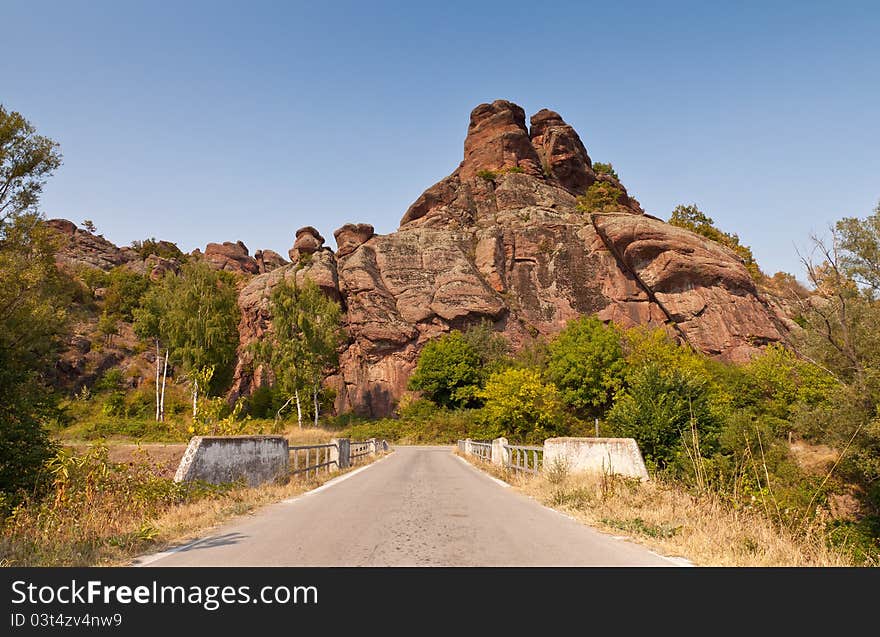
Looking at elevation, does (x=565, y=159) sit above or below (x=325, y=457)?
above

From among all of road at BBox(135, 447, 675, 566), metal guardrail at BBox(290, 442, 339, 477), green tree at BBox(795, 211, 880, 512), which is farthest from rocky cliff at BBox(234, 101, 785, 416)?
road at BBox(135, 447, 675, 566)

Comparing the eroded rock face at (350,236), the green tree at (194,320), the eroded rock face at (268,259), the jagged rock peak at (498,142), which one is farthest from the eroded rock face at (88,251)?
the jagged rock peak at (498,142)

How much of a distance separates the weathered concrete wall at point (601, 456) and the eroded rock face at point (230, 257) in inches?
3725

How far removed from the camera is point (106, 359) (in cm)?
6334

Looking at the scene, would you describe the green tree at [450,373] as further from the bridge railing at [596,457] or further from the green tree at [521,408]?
the bridge railing at [596,457]

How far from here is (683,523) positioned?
8039 millimetres

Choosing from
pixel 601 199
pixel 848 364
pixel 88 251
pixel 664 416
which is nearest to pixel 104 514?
pixel 664 416

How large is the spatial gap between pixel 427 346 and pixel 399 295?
908cm

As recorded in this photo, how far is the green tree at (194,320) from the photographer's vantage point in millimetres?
51781

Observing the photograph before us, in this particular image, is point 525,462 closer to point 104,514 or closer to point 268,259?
point 104,514

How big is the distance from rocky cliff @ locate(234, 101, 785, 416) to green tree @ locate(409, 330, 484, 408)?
157 inches

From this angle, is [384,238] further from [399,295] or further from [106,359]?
[106,359]

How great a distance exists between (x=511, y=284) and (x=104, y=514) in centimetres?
6547

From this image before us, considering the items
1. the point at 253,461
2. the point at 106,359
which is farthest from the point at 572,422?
the point at 106,359
